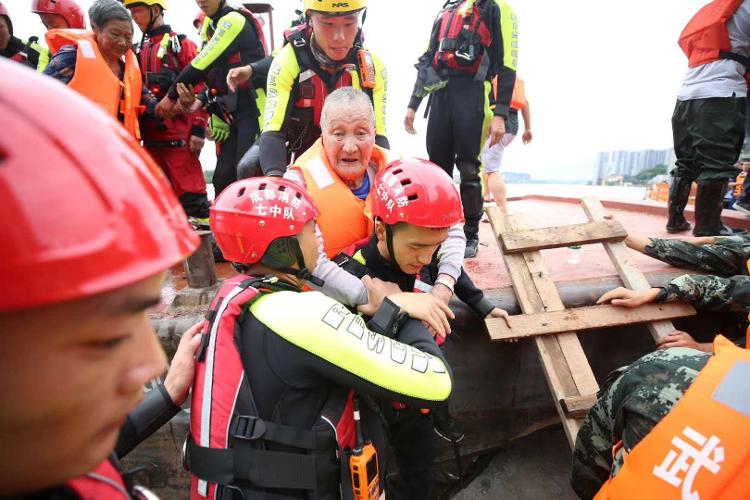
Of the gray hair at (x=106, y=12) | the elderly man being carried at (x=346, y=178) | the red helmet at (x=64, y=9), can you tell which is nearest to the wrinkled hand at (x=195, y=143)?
the gray hair at (x=106, y=12)

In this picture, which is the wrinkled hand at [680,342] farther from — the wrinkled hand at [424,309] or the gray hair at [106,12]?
the gray hair at [106,12]

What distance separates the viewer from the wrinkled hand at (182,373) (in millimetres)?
1660

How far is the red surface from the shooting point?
359cm

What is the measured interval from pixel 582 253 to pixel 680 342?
178cm

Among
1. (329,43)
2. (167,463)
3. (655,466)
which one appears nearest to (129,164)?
(655,466)

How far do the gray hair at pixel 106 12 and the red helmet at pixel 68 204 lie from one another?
13.2ft

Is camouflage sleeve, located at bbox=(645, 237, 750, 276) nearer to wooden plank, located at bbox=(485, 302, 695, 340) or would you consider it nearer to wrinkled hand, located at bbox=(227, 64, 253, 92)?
wooden plank, located at bbox=(485, 302, 695, 340)

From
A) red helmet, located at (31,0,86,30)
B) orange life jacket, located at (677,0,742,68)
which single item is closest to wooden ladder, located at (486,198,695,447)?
orange life jacket, located at (677,0,742,68)

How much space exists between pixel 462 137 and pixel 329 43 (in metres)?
1.61

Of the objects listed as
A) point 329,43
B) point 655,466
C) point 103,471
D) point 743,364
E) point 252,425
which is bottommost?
point 655,466

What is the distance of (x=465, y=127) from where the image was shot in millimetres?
3932

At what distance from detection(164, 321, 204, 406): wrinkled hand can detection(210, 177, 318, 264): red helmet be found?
442mm

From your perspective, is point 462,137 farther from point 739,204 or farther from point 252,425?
point 739,204

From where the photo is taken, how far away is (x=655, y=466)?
4.58 ft
